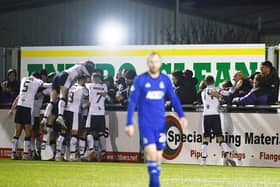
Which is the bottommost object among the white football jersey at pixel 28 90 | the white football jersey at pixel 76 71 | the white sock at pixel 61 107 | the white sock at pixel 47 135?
the white sock at pixel 47 135

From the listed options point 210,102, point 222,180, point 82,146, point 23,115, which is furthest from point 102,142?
point 222,180

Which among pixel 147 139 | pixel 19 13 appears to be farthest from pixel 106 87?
pixel 19 13

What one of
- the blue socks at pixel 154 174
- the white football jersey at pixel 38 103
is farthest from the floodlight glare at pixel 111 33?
the blue socks at pixel 154 174

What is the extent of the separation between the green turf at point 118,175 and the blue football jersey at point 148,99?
3.28 m

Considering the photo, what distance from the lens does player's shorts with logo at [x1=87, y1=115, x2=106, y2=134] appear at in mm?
24828

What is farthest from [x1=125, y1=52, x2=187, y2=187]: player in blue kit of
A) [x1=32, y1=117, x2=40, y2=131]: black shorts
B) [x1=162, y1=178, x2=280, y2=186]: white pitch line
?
[x1=32, y1=117, x2=40, y2=131]: black shorts

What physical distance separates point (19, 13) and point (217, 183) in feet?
80.3

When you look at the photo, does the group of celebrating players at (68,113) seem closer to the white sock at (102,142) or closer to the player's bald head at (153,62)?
the white sock at (102,142)

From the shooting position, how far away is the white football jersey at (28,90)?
25.1 m

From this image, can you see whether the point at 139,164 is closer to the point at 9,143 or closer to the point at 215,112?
the point at 215,112

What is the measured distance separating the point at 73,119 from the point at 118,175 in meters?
5.30

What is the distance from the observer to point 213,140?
24578 millimetres

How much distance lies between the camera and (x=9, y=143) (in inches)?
1051

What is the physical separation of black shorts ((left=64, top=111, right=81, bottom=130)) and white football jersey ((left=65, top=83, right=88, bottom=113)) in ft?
0.37
